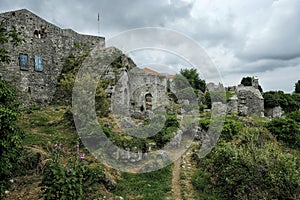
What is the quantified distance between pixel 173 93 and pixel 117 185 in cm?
2059

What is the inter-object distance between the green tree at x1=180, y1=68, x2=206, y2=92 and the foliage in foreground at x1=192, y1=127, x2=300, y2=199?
26.6 m

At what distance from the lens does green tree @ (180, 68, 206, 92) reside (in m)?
34.1

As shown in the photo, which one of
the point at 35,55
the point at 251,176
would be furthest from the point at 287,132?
the point at 35,55

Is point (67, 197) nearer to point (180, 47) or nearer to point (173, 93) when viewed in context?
point (180, 47)

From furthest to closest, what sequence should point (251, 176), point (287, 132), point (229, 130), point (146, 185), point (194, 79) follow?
1. point (194, 79)
2. point (287, 132)
3. point (229, 130)
4. point (146, 185)
5. point (251, 176)

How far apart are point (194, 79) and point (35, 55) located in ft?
77.8

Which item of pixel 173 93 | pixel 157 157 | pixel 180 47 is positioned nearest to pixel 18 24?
pixel 180 47

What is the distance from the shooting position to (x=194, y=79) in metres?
35.2

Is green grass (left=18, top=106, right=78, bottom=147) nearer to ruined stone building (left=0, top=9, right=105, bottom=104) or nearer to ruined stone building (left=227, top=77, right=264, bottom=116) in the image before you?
ruined stone building (left=0, top=9, right=105, bottom=104)

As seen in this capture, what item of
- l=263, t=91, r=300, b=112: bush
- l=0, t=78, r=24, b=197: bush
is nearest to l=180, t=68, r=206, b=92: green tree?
l=263, t=91, r=300, b=112: bush

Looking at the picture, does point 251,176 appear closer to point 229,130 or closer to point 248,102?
point 229,130

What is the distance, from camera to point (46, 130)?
10117 mm

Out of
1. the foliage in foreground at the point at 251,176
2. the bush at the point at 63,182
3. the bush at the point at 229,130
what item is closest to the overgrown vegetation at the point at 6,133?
the bush at the point at 63,182

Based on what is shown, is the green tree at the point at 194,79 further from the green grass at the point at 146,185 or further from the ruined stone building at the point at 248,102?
the green grass at the point at 146,185
